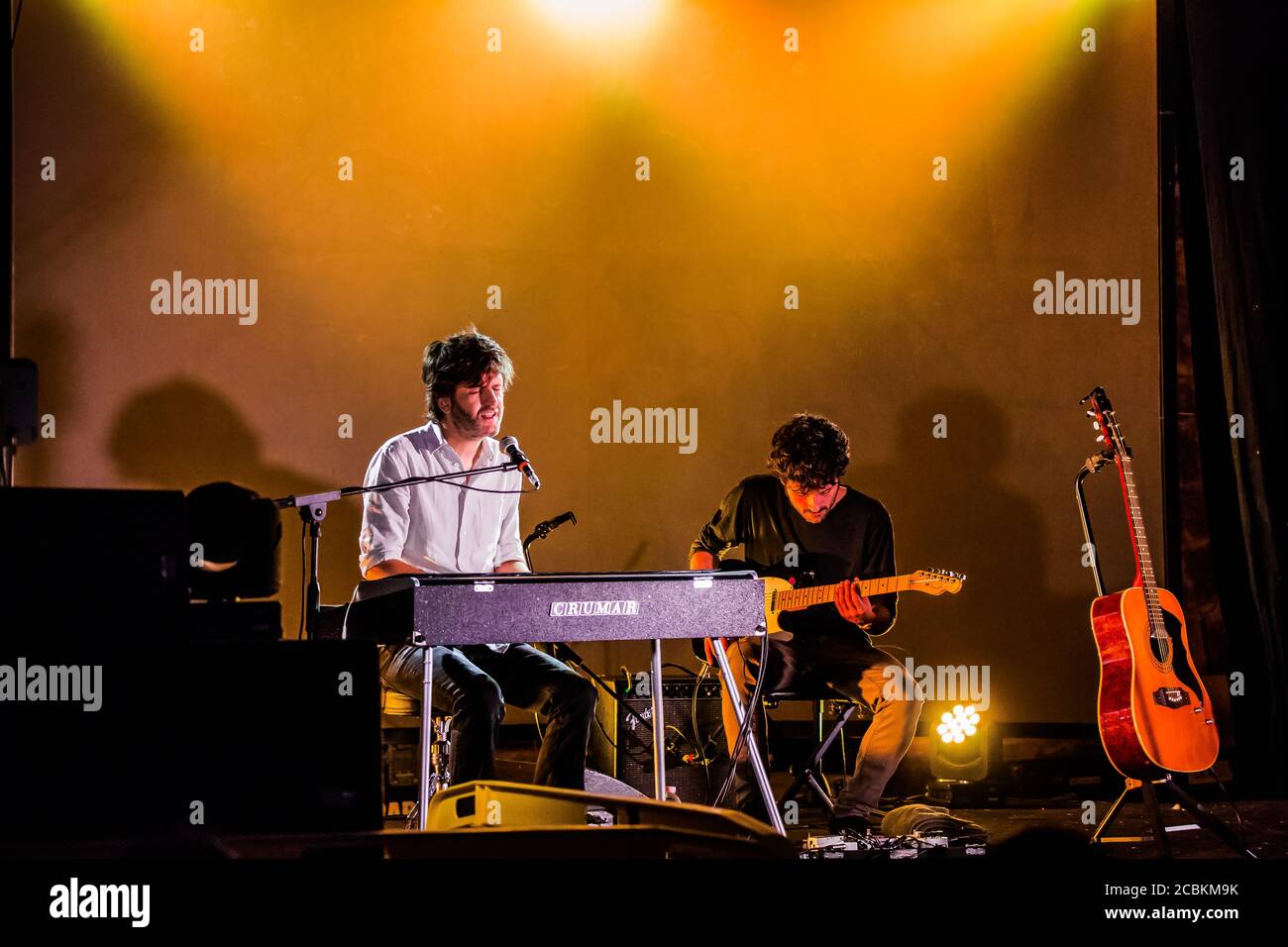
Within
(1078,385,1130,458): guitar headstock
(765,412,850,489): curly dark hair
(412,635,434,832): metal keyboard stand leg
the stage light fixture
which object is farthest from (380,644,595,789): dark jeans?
(1078,385,1130,458): guitar headstock

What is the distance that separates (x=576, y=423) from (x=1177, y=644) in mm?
2653

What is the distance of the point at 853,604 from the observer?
4566mm

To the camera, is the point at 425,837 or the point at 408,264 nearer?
the point at 425,837

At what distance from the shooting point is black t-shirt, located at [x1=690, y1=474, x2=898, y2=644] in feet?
15.6

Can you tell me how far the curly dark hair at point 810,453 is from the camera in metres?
4.71

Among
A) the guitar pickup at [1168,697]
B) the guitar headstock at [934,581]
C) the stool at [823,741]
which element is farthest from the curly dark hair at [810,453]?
the guitar pickup at [1168,697]

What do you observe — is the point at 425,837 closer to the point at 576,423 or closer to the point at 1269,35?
the point at 576,423

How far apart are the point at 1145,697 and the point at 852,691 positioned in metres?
1.06

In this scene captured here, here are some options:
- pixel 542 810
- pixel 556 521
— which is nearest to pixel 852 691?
pixel 556 521

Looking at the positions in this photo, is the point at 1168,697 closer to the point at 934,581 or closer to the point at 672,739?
the point at 934,581

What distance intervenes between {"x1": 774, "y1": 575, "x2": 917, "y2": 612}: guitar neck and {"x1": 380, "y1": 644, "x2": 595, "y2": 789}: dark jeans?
3.52ft

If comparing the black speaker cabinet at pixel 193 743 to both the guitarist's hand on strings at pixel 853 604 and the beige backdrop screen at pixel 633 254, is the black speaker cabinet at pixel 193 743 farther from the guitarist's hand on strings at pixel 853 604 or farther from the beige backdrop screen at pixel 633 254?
the beige backdrop screen at pixel 633 254

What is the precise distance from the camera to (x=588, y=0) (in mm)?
5625

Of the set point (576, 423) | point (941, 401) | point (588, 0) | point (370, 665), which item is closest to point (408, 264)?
point (576, 423)
